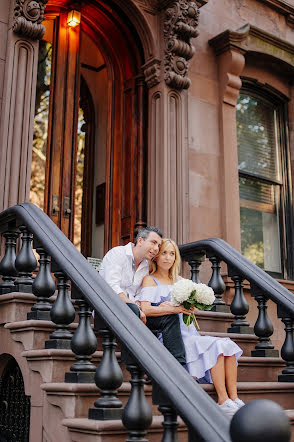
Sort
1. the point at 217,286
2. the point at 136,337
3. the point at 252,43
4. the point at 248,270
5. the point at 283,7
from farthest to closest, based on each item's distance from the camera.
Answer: the point at 283,7 → the point at 252,43 → the point at 217,286 → the point at 248,270 → the point at 136,337

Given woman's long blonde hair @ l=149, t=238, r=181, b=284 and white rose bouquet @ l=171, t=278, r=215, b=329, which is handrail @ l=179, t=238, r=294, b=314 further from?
white rose bouquet @ l=171, t=278, r=215, b=329

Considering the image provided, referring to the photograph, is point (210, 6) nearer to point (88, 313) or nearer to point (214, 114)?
point (214, 114)

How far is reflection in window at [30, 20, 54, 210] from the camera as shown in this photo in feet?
34.4

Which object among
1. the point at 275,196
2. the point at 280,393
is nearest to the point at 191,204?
the point at 275,196

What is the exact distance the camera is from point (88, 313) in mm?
3871

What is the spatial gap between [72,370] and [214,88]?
18.1 ft

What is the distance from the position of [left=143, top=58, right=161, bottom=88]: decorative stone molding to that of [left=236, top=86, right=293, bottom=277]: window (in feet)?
5.77

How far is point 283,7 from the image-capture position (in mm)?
9445

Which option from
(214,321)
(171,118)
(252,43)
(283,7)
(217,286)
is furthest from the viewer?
(283,7)

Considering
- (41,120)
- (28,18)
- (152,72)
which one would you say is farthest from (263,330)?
(41,120)

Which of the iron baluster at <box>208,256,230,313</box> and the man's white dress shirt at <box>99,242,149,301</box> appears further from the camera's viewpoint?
the iron baluster at <box>208,256,230,313</box>

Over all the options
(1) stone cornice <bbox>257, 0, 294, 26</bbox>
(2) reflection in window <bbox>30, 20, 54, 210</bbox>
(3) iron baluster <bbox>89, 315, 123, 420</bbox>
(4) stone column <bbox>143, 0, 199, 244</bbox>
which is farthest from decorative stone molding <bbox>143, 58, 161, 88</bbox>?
(3) iron baluster <bbox>89, 315, 123, 420</bbox>

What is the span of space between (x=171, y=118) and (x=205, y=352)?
13.1 feet

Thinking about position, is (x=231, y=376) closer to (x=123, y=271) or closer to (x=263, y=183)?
(x=123, y=271)
